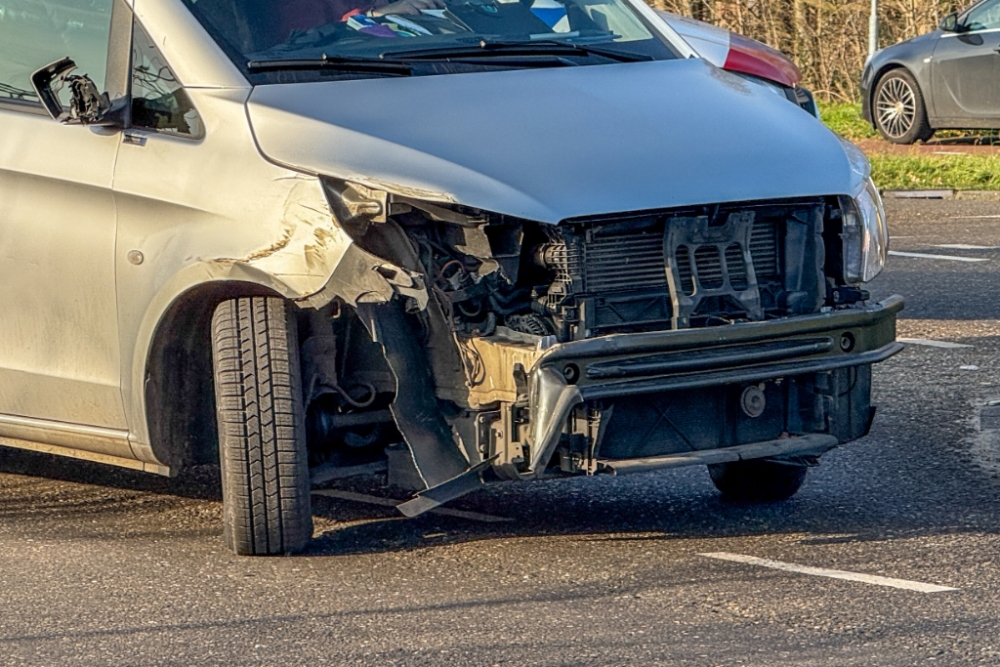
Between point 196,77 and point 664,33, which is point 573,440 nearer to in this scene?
point 196,77

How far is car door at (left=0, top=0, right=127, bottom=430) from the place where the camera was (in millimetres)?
5508

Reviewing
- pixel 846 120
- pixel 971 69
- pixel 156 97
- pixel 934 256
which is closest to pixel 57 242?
pixel 156 97

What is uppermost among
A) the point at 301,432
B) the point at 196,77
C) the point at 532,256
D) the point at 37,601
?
the point at 196,77

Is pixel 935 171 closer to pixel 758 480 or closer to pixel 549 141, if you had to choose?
pixel 758 480

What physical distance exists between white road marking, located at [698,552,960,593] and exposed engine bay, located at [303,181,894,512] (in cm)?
35

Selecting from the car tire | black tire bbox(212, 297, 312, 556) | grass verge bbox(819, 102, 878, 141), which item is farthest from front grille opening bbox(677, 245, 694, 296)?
grass verge bbox(819, 102, 878, 141)

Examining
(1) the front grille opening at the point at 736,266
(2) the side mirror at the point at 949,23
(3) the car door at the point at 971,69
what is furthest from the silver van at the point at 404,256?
(3) the car door at the point at 971,69

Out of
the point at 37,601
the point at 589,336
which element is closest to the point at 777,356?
the point at 589,336

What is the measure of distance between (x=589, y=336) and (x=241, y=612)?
3.97ft

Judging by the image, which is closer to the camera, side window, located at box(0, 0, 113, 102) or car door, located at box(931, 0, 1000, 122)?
side window, located at box(0, 0, 113, 102)

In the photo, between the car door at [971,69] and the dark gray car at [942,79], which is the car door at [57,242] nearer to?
the dark gray car at [942,79]

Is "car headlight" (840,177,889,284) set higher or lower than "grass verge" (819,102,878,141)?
lower

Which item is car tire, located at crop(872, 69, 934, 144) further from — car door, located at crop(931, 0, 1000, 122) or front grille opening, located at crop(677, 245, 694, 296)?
front grille opening, located at crop(677, 245, 694, 296)

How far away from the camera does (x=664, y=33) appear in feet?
20.9
